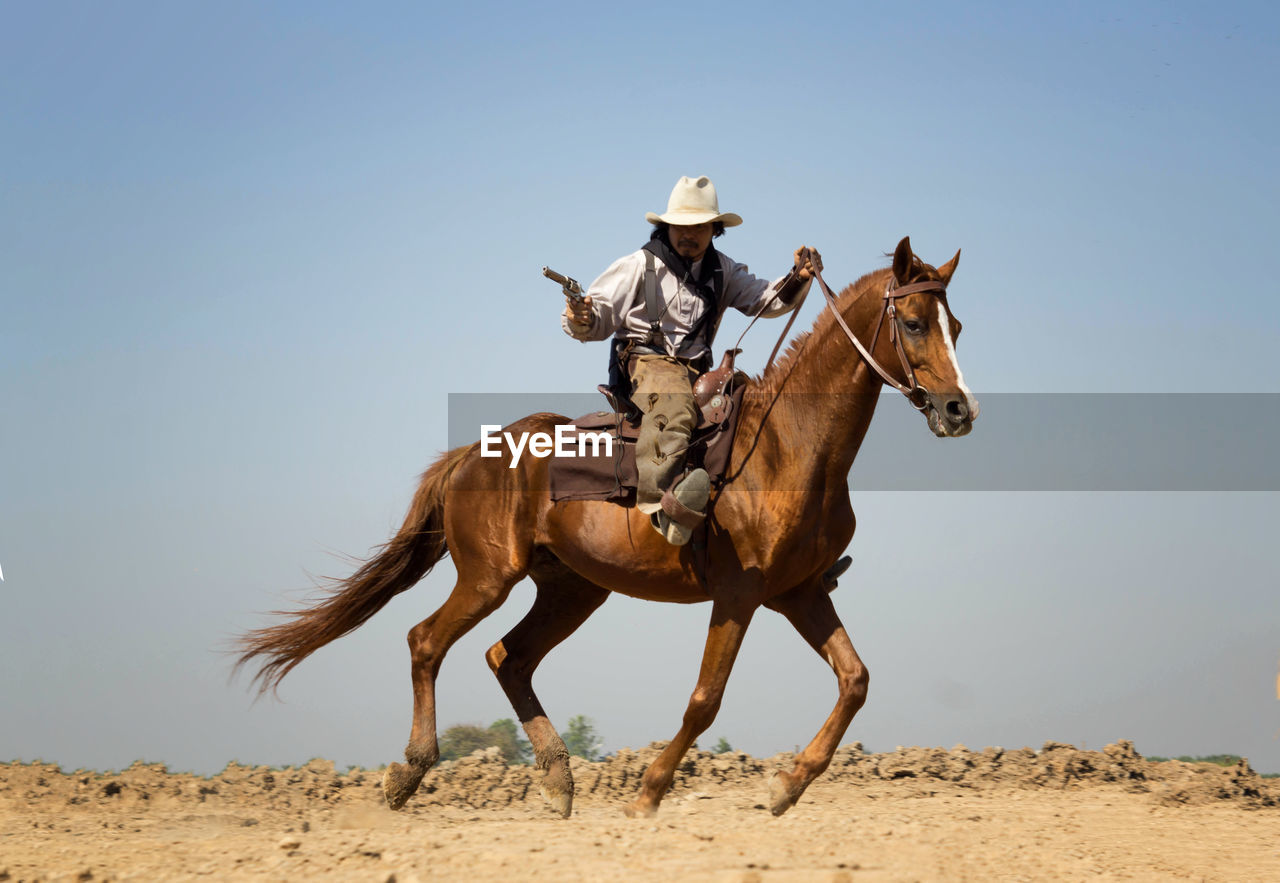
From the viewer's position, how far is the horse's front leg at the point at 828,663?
239 inches

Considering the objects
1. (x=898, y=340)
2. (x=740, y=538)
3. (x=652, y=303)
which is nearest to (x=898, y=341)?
(x=898, y=340)

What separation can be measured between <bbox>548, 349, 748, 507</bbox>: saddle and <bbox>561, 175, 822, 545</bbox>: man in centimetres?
11

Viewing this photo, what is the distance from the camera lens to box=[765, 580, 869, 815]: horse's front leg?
6.06 meters

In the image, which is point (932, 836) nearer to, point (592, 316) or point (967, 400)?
point (967, 400)

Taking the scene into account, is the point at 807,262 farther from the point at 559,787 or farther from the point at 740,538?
the point at 559,787

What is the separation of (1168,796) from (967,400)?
3.91 metres

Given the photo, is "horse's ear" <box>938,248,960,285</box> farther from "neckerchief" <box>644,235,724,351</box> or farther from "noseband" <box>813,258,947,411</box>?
"neckerchief" <box>644,235,724,351</box>

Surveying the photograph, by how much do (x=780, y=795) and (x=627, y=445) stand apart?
6.94 ft

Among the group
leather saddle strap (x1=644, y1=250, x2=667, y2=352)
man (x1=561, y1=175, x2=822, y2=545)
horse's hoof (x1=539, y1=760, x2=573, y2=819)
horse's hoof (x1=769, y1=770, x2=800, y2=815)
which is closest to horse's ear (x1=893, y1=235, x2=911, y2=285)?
man (x1=561, y1=175, x2=822, y2=545)

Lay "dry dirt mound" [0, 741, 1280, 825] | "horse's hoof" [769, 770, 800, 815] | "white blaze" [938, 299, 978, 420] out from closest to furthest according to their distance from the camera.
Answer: "white blaze" [938, 299, 978, 420], "horse's hoof" [769, 770, 800, 815], "dry dirt mound" [0, 741, 1280, 825]

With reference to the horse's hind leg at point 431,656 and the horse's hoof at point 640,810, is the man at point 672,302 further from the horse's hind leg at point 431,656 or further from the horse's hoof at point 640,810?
the horse's hoof at point 640,810

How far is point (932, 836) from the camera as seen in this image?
228 inches

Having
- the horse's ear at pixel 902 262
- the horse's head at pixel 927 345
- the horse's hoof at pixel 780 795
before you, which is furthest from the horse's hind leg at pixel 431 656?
the horse's ear at pixel 902 262

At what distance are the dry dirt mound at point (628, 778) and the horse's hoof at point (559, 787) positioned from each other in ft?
2.70
